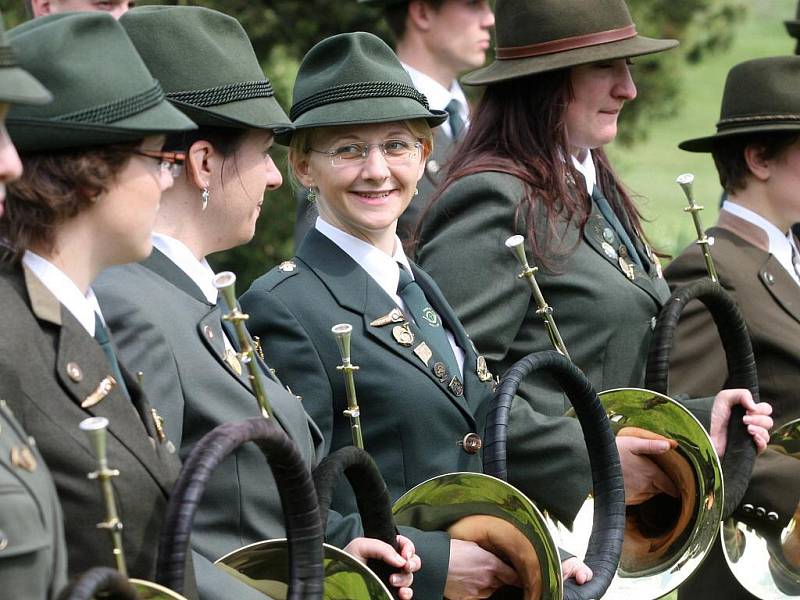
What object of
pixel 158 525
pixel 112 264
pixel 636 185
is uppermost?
pixel 112 264

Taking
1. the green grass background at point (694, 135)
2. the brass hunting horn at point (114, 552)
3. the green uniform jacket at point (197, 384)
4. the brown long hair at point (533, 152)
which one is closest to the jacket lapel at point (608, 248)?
the brown long hair at point (533, 152)

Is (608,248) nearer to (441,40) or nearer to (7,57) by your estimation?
(7,57)

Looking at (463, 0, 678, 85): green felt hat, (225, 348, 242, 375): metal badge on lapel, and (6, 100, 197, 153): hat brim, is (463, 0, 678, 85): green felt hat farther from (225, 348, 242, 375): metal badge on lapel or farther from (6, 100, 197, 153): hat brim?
(6, 100, 197, 153): hat brim

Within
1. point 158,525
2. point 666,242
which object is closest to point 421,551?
point 158,525

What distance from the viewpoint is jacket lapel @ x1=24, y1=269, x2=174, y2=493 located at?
2.88 metres

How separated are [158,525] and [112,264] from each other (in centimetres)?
53

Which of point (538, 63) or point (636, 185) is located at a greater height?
point (538, 63)

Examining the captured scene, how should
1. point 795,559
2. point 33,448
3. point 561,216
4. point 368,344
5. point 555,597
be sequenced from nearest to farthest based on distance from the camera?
point 33,448
point 555,597
point 368,344
point 561,216
point 795,559

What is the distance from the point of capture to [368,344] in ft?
13.3

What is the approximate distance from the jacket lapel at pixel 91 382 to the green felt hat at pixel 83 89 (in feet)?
0.92

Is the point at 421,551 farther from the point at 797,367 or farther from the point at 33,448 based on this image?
the point at 797,367

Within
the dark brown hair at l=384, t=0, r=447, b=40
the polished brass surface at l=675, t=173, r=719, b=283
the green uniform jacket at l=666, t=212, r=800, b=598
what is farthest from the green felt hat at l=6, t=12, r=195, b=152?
the dark brown hair at l=384, t=0, r=447, b=40

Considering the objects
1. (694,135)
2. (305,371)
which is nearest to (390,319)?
(305,371)

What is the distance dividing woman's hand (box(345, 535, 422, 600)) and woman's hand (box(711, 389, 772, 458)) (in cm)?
146
